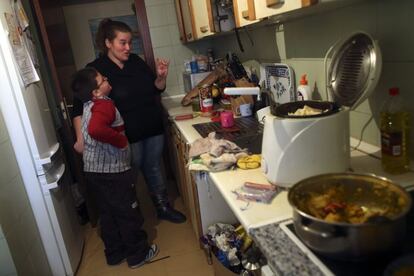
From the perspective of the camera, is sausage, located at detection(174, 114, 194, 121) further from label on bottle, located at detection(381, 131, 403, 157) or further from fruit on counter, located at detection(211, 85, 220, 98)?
label on bottle, located at detection(381, 131, 403, 157)

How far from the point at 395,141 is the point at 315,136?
25 centimetres

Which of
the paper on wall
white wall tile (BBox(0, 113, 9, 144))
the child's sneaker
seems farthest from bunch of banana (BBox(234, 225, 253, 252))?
the paper on wall

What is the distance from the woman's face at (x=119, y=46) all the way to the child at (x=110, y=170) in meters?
0.24

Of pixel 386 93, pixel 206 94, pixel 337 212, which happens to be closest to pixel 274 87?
pixel 206 94

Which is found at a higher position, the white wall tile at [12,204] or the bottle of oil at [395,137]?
the bottle of oil at [395,137]

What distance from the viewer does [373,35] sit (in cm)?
109

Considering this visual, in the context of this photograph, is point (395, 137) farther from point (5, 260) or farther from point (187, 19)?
point (187, 19)

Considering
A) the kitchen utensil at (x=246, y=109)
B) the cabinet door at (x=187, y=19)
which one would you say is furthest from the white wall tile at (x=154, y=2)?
the kitchen utensil at (x=246, y=109)

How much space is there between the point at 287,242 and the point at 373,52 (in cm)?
64

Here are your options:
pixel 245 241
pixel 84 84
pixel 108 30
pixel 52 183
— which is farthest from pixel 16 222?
pixel 108 30

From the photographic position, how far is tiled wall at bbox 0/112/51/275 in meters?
1.52

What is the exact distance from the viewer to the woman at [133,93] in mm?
2092

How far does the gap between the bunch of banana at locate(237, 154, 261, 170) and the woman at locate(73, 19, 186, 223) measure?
3.63ft

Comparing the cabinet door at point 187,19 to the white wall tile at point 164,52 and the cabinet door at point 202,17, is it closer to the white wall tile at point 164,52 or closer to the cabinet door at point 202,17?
the cabinet door at point 202,17
